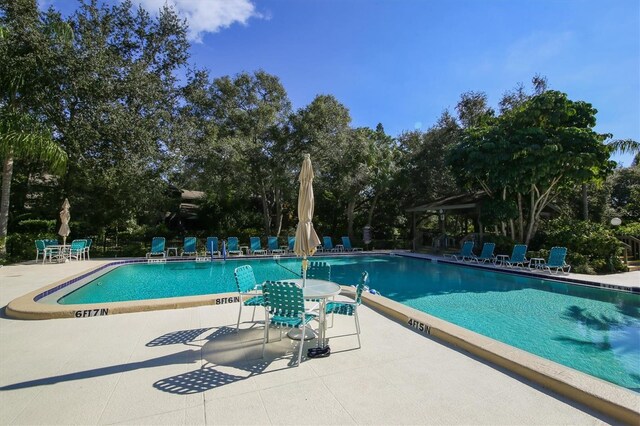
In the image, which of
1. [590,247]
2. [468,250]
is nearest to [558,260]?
[590,247]

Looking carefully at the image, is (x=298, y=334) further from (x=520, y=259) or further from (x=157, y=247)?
(x=157, y=247)

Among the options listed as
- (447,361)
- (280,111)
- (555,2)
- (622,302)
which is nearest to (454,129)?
(280,111)

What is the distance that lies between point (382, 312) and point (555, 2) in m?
8.78

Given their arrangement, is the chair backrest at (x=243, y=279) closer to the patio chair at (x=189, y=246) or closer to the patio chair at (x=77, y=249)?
the patio chair at (x=77, y=249)

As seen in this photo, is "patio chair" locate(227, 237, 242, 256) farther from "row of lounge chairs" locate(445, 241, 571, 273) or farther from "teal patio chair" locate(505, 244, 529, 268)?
"teal patio chair" locate(505, 244, 529, 268)

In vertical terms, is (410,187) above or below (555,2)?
below

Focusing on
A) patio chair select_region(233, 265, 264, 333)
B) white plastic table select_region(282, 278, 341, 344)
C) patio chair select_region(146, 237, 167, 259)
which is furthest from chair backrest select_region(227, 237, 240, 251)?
white plastic table select_region(282, 278, 341, 344)

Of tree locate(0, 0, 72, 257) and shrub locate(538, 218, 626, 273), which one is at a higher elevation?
tree locate(0, 0, 72, 257)

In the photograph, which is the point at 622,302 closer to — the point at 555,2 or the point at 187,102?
the point at 555,2

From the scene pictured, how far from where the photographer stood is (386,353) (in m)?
4.10

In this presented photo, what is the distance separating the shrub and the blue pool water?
2.40 metres

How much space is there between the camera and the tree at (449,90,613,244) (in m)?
13.2

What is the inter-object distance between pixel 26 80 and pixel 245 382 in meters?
→ 16.0

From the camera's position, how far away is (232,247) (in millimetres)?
17469
